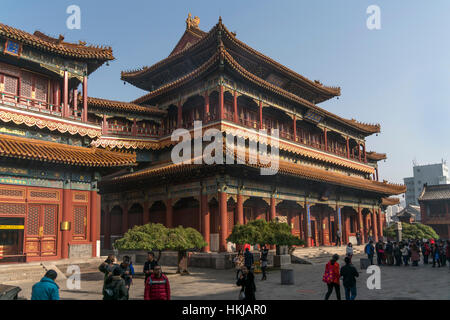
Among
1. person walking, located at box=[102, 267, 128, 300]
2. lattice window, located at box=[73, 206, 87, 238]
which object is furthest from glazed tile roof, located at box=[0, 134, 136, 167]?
person walking, located at box=[102, 267, 128, 300]

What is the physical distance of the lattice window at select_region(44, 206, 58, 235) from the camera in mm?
18656

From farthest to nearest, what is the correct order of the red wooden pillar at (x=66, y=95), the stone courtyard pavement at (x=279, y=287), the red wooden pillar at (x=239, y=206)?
1. the red wooden pillar at (x=239, y=206)
2. the red wooden pillar at (x=66, y=95)
3. the stone courtyard pavement at (x=279, y=287)

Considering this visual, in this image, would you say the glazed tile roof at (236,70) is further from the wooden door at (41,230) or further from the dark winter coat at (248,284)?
the dark winter coat at (248,284)

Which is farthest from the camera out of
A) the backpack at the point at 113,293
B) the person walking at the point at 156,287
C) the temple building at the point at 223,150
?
the temple building at the point at 223,150

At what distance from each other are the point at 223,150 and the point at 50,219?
29.9 ft

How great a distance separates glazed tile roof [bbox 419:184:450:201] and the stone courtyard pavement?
3798cm

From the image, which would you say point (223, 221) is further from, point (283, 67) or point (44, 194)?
point (283, 67)

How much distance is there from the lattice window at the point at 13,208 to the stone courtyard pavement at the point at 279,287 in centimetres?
367

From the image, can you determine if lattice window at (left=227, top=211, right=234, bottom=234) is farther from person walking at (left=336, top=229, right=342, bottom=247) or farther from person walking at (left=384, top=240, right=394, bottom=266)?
person walking at (left=336, top=229, right=342, bottom=247)

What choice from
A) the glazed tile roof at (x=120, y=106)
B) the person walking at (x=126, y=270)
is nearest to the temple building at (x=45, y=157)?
the glazed tile roof at (x=120, y=106)

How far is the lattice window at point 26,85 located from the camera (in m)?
20.3

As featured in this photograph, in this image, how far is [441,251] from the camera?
2122 centimetres

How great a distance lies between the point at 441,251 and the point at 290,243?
8.44 meters

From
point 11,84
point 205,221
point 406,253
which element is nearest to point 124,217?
point 205,221
